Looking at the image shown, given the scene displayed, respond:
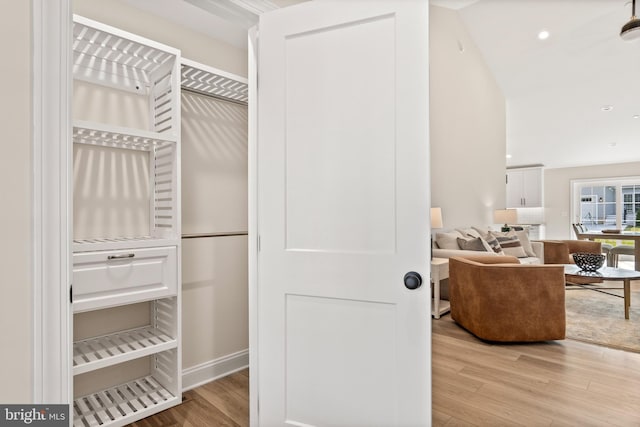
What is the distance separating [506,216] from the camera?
655 centimetres

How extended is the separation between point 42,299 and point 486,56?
726 centimetres

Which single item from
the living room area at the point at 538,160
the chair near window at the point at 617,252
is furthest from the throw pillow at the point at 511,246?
the chair near window at the point at 617,252

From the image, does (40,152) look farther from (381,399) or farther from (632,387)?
(632,387)

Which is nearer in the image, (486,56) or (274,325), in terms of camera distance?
(274,325)

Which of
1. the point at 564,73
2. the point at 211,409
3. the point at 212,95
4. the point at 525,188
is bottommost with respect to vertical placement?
the point at 211,409

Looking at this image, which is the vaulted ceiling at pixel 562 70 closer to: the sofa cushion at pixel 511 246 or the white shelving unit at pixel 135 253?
the white shelving unit at pixel 135 253

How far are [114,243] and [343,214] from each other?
1199 millimetres

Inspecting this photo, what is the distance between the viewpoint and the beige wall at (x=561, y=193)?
372 inches

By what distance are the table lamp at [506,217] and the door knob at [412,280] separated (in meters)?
5.80

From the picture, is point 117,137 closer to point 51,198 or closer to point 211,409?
point 51,198

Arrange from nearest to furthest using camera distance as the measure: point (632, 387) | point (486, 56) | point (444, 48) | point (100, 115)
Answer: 1. point (100, 115)
2. point (632, 387)
3. point (444, 48)
4. point (486, 56)

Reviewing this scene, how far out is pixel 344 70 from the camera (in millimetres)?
1550

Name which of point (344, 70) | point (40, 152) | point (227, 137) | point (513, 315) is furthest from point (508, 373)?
point (40, 152)

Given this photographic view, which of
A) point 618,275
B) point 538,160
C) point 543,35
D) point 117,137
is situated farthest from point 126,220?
point 538,160
